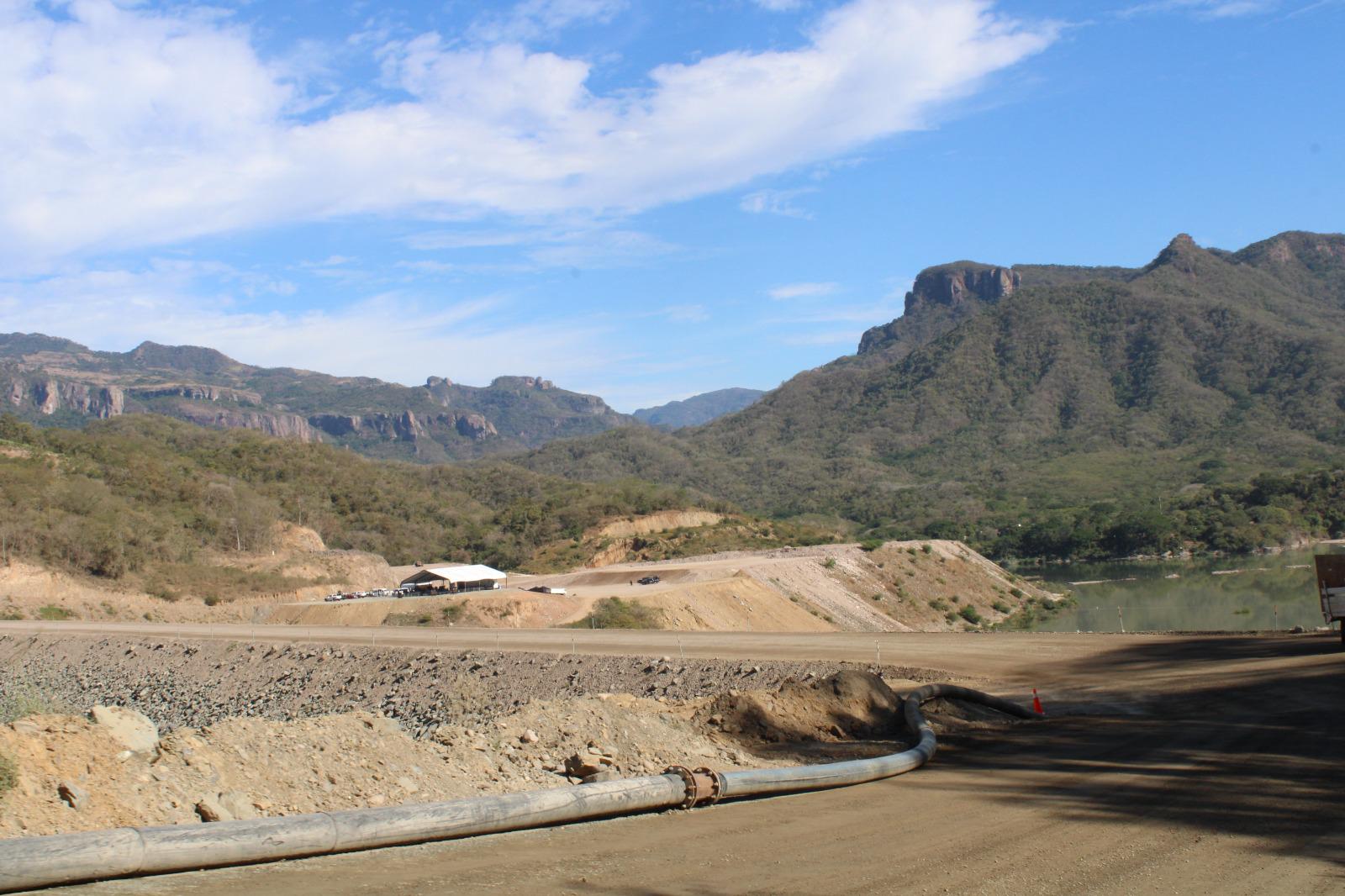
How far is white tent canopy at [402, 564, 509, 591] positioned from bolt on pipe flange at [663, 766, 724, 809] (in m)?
50.4

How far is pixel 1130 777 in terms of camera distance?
1103cm

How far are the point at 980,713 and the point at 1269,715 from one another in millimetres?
4299

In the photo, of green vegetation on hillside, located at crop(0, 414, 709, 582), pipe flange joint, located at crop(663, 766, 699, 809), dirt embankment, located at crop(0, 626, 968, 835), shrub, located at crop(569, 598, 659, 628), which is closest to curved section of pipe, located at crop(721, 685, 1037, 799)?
pipe flange joint, located at crop(663, 766, 699, 809)

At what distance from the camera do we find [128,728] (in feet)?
33.4

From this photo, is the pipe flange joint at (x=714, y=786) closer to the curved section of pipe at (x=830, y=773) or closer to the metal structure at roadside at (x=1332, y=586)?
the curved section of pipe at (x=830, y=773)

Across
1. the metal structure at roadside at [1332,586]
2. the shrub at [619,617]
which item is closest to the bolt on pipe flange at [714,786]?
the metal structure at roadside at [1332,586]

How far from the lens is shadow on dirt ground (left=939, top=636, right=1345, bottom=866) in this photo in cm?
902

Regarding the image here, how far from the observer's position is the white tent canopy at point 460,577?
59.0 metres

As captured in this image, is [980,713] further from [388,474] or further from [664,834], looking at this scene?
[388,474]

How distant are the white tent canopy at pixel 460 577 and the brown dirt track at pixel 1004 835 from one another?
47.2 meters

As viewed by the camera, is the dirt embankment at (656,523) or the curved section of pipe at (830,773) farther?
the dirt embankment at (656,523)

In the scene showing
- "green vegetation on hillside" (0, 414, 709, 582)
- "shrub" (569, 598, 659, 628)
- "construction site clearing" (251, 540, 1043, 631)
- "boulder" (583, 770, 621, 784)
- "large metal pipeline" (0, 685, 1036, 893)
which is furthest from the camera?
"green vegetation on hillside" (0, 414, 709, 582)

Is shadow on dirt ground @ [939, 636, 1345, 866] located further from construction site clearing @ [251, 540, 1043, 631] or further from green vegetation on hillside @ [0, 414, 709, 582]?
green vegetation on hillside @ [0, 414, 709, 582]

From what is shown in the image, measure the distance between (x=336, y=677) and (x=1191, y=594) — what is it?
5728 centimetres
